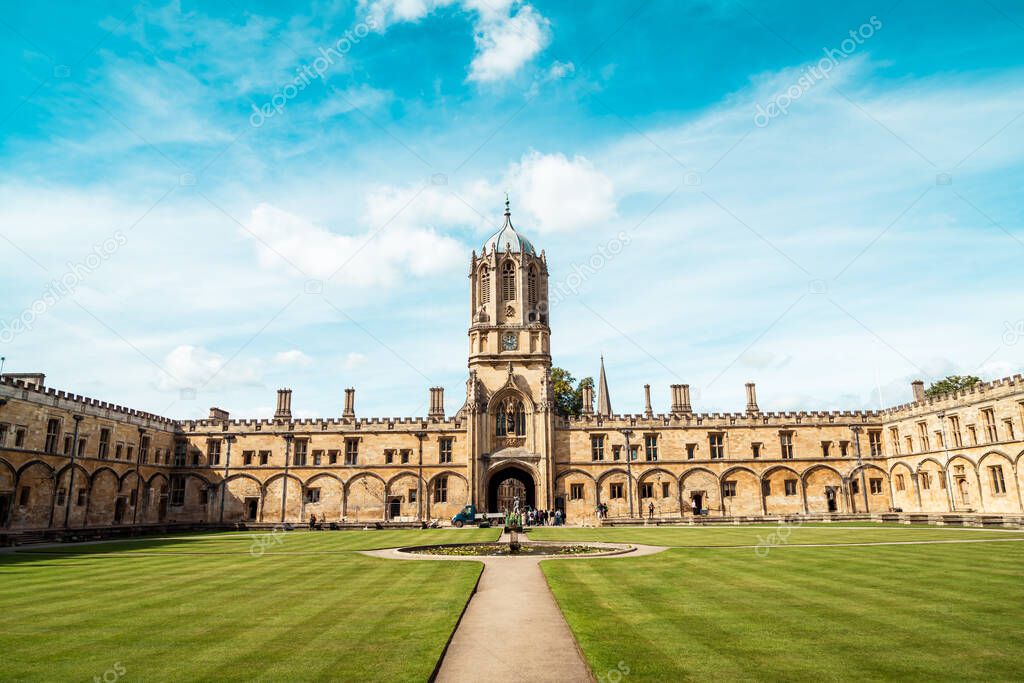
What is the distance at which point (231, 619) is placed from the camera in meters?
11.1

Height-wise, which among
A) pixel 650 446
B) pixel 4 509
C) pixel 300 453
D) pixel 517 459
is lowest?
pixel 4 509

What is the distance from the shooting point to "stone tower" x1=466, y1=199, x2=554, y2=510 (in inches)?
1955

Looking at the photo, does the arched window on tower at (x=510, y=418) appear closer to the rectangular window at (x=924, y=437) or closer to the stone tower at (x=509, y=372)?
the stone tower at (x=509, y=372)

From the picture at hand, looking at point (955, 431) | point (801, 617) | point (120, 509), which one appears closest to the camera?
point (801, 617)

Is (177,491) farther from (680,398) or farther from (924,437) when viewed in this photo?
(924,437)

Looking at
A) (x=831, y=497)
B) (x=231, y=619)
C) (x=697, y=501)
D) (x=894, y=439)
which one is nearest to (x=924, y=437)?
(x=894, y=439)

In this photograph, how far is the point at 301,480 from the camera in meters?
51.0

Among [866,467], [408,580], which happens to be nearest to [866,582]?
[408,580]

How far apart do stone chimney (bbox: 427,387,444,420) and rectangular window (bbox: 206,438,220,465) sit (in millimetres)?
17289

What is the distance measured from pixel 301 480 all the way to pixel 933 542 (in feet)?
140

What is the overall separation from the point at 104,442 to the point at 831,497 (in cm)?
5355

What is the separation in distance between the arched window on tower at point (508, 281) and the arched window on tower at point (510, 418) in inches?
357

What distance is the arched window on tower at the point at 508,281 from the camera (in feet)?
179

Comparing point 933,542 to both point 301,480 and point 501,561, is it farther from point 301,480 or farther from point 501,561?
point 301,480
